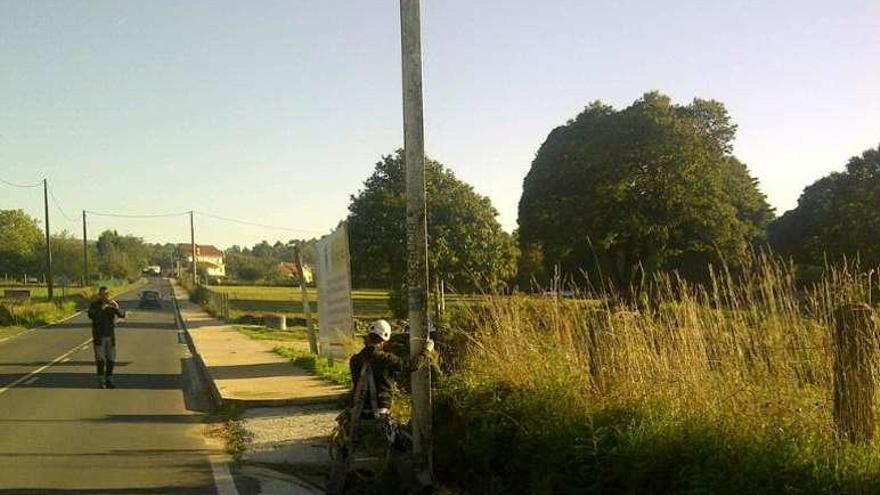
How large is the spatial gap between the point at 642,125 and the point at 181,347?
848 inches

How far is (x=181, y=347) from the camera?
2530cm

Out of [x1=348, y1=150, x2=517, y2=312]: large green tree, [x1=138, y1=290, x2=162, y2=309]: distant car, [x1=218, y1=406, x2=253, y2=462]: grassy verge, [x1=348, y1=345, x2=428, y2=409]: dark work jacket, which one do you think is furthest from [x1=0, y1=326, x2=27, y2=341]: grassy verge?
[x1=348, y1=345, x2=428, y2=409]: dark work jacket

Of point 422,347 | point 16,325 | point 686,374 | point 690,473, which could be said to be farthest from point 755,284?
point 16,325

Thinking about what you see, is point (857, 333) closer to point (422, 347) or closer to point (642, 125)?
point (422, 347)

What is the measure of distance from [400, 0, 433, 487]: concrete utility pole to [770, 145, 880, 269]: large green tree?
26.5m

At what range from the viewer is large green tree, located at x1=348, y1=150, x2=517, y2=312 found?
1089 inches

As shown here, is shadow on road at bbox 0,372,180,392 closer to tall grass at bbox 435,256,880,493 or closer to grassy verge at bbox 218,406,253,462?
grassy verge at bbox 218,406,253,462

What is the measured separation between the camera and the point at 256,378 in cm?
1512

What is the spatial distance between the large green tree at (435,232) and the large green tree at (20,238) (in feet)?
260

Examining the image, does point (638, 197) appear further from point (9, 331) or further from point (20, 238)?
point (20, 238)

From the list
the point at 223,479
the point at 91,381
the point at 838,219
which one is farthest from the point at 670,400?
the point at 838,219

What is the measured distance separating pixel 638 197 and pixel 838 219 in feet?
30.3

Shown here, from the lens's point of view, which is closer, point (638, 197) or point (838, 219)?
point (638, 197)

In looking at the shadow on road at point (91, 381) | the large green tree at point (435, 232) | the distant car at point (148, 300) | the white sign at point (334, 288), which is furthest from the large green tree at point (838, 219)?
the distant car at point (148, 300)
